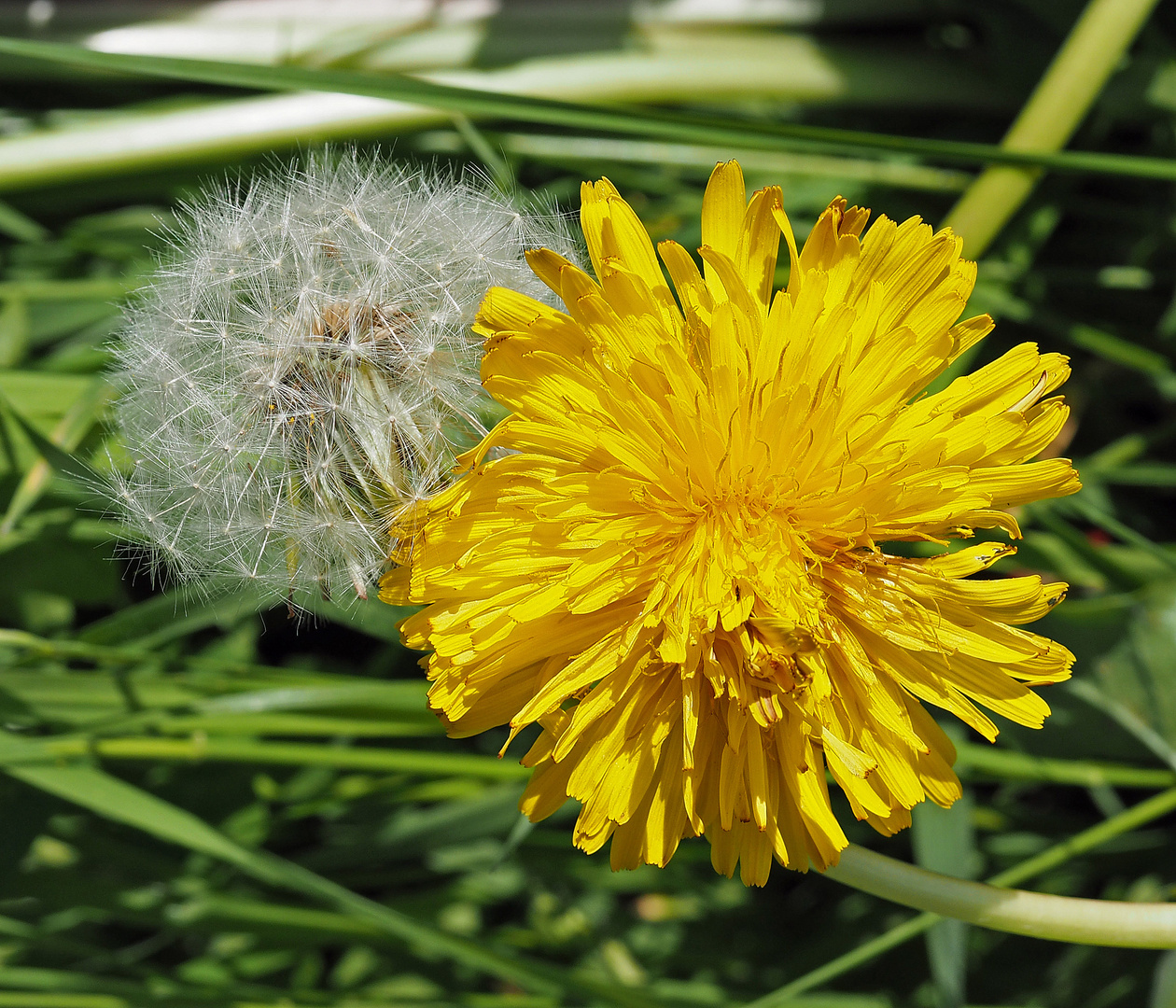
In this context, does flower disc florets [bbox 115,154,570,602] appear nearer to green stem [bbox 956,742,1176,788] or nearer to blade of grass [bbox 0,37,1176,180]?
blade of grass [bbox 0,37,1176,180]

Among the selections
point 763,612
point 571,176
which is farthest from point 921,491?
point 571,176

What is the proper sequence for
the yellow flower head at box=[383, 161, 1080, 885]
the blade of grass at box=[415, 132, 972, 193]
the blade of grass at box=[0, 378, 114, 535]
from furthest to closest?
1. the blade of grass at box=[415, 132, 972, 193]
2. the blade of grass at box=[0, 378, 114, 535]
3. the yellow flower head at box=[383, 161, 1080, 885]

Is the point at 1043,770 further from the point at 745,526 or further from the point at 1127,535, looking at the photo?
the point at 745,526

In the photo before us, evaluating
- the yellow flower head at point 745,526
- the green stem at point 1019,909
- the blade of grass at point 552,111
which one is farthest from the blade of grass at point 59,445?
the green stem at point 1019,909

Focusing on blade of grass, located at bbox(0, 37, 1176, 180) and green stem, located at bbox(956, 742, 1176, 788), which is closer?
blade of grass, located at bbox(0, 37, 1176, 180)

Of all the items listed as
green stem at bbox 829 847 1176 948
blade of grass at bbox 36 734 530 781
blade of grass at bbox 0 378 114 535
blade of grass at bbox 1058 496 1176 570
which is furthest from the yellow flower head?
blade of grass at bbox 0 378 114 535

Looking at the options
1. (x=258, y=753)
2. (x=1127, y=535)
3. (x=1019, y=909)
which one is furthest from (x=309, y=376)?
(x=1127, y=535)

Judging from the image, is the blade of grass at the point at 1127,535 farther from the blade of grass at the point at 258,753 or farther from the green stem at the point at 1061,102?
the blade of grass at the point at 258,753
